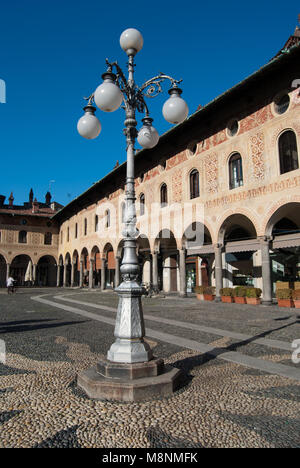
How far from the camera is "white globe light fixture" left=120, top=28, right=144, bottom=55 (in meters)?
4.56

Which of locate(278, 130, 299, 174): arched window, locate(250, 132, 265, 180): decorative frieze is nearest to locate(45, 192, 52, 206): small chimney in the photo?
locate(250, 132, 265, 180): decorative frieze

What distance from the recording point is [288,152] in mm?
13109

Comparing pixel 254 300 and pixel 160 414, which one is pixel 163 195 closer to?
pixel 254 300

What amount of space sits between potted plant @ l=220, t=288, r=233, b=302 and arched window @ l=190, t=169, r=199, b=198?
5.52 metres

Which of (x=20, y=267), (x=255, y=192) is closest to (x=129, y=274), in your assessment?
(x=255, y=192)

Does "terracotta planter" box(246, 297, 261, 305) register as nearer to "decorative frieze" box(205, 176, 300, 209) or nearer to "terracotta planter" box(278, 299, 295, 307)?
"terracotta planter" box(278, 299, 295, 307)

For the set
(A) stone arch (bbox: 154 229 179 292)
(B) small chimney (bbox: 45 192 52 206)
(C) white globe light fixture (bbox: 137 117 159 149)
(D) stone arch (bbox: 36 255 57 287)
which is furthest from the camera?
(B) small chimney (bbox: 45 192 52 206)

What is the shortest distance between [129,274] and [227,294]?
40.2ft

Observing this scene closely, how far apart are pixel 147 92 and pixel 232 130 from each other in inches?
461

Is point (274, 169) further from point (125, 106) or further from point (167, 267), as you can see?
point (167, 267)

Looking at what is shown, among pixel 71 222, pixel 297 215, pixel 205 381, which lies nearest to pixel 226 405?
pixel 205 381

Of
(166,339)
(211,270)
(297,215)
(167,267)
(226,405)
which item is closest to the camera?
(226,405)

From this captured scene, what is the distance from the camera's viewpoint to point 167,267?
25.2 meters

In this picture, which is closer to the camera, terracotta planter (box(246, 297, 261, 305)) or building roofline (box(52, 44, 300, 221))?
building roofline (box(52, 44, 300, 221))
